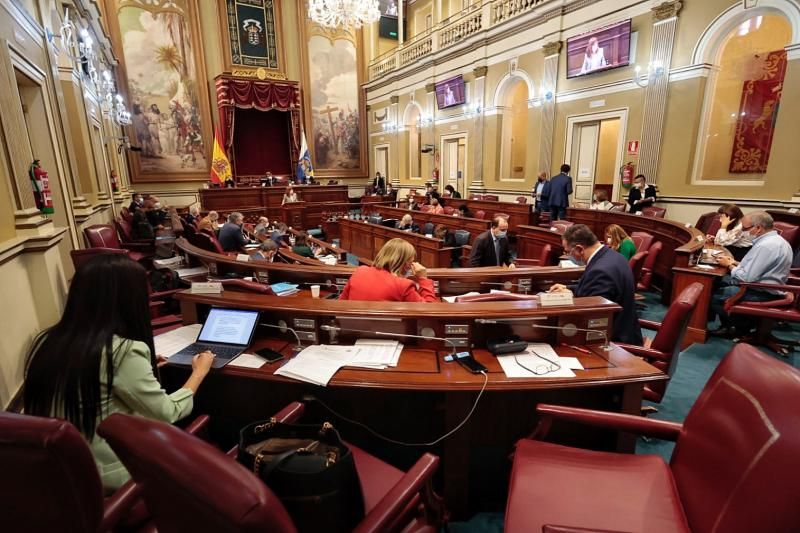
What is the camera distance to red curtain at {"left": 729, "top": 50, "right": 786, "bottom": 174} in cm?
684

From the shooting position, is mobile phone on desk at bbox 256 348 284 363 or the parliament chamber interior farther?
mobile phone on desk at bbox 256 348 284 363

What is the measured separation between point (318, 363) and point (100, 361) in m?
0.88

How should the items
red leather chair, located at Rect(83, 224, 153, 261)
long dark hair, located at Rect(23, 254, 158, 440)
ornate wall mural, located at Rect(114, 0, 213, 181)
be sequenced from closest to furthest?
long dark hair, located at Rect(23, 254, 158, 440)
red leather chair, located at Rect(83, 224, 153, 261)
ornate wall mural, located at Rect(114, 0, 213, 181)

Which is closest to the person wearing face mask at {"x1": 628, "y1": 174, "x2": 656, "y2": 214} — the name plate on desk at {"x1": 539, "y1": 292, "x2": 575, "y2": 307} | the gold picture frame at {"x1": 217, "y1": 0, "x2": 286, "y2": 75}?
the name plate on desk at {"x1": 539, "y1": 292, "x2": 575, "y2": 307}

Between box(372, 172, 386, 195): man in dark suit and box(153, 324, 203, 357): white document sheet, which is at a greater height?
box(372, 172, 386, 195): man in dark suit

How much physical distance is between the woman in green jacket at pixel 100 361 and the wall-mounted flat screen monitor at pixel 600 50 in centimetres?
944

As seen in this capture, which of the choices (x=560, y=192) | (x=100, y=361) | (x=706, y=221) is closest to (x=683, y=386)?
(x=100, y=361)

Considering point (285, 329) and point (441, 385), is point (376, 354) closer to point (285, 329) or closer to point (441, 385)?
point (441, 385)

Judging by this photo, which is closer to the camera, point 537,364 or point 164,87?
point 537,364

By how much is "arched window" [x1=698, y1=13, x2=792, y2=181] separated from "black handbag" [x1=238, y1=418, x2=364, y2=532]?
341 inches

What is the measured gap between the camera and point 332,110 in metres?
16.1

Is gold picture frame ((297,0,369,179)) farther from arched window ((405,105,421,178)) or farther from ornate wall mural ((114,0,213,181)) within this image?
ornate wall mural ((114,0,213,181))

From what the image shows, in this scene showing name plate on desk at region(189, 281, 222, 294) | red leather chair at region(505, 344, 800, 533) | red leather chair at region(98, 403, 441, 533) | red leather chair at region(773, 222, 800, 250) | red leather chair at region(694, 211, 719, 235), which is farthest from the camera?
red leather chair at region(694, 211, 719, 235)

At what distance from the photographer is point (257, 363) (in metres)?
1.98
